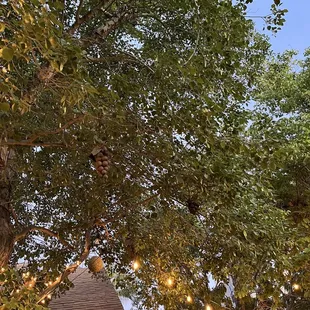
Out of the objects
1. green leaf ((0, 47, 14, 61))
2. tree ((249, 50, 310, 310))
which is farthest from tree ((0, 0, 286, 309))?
tree ((249, 50, 310, 310))

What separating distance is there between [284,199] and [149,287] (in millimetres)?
1997

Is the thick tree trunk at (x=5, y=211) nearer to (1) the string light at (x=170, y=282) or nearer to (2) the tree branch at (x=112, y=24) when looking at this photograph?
(2) the tree branch at (x=112, y=24)

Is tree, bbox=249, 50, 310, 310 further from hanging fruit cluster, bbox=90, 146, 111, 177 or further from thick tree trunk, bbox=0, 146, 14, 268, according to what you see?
thick tree trunk, bbox=0, 146, 14, 268

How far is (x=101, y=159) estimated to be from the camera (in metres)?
2.15

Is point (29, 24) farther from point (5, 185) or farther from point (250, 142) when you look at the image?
point (5, 185)

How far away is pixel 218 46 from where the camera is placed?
1990mm

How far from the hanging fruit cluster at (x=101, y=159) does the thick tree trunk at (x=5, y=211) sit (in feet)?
1.69

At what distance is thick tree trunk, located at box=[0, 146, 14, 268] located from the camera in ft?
7.36

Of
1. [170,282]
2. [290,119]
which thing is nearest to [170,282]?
[170,282]

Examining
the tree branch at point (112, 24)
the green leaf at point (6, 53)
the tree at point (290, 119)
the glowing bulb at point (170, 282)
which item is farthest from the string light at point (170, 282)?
the green leaf at point (6, 53)

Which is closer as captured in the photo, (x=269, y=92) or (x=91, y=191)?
(x=91, y=191)

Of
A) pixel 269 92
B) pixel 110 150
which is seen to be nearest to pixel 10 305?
Answer: pixel 110 150

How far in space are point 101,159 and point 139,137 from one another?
302mm

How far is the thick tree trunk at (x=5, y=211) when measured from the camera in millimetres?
2242
